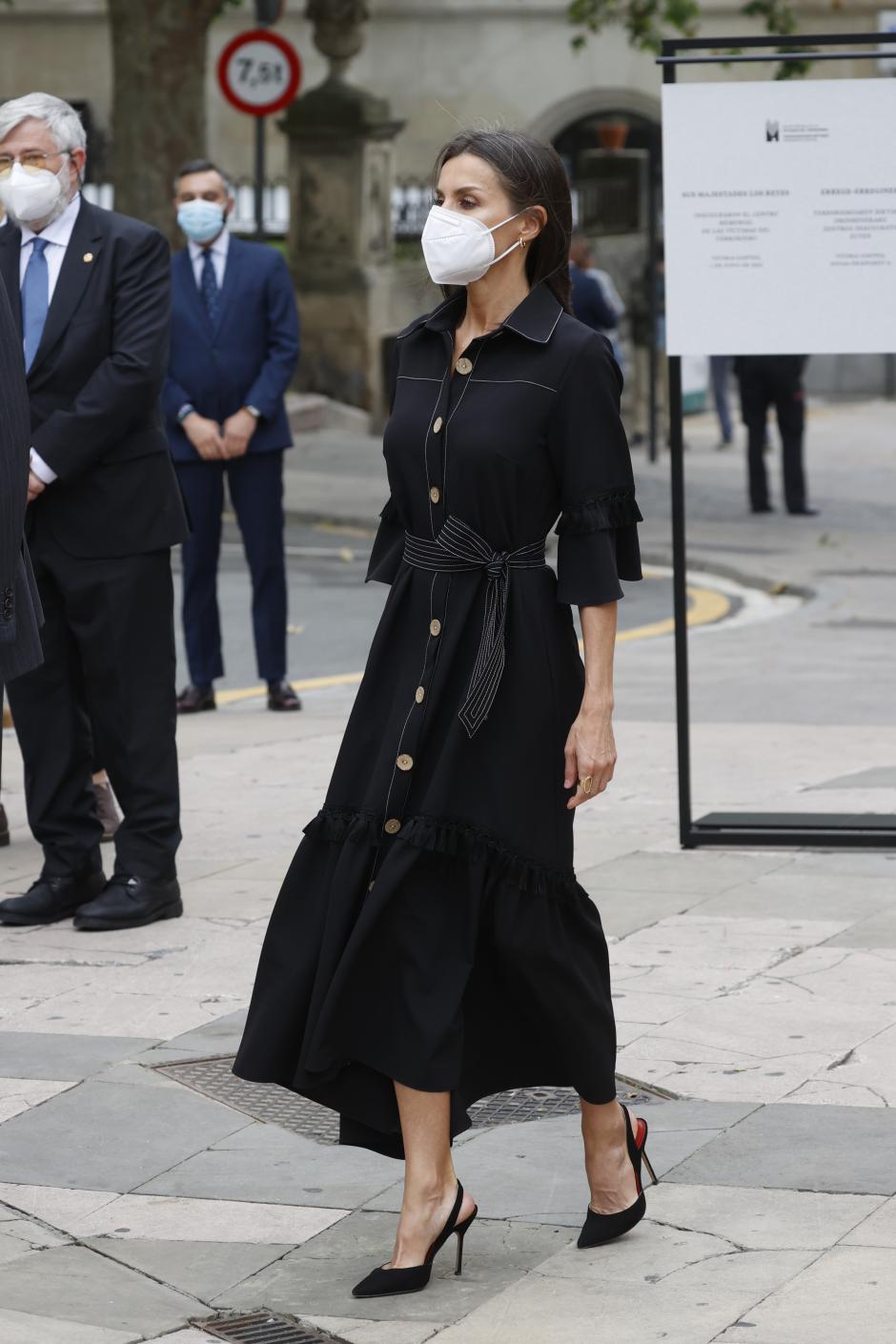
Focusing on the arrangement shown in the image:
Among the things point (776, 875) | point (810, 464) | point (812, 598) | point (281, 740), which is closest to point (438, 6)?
point (810, 464)

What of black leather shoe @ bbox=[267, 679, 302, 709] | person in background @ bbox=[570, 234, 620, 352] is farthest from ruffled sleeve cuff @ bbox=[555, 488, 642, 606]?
person in background @ bbox=[570, 234, 620, 352]

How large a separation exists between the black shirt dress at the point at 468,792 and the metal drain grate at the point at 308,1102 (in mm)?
738

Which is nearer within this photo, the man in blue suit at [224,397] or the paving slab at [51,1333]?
the paving slab at [51,1333]

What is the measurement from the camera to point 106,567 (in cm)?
620

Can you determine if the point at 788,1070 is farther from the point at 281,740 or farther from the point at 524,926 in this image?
the point at 281,740

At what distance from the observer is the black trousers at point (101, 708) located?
244 inches

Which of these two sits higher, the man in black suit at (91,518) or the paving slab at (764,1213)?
the man in black suit at (91,518)

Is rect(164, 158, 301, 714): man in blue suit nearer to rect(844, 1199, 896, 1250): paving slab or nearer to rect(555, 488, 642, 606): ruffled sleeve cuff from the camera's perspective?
rect(555, 488, 642, 606): ruffled sleeve cuff

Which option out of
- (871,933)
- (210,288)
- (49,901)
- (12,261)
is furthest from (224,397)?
(871,933)

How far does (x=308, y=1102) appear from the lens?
4918 mm

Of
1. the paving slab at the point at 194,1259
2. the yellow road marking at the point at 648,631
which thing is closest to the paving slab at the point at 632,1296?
the paving slab at the point at 194,1259

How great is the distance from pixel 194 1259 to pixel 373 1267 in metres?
0.31

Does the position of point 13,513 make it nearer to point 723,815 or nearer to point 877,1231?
point 877,1231

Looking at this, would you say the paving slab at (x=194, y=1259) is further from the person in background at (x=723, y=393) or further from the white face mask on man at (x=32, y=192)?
the person in background at (x=723, y=393)
